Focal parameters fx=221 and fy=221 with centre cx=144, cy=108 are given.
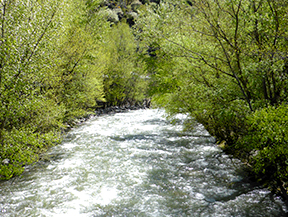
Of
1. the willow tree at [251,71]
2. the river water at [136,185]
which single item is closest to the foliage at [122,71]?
the river water at [136,185]

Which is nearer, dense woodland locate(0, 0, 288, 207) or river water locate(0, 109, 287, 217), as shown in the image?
dense woodland locate(0, 0, 288, 207)

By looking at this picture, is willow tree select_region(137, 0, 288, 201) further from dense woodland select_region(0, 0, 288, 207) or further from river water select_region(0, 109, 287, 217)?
river water select_region(0, 109, 287, 217)

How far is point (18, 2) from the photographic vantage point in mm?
8344

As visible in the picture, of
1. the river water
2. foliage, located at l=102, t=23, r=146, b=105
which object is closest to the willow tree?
the river water

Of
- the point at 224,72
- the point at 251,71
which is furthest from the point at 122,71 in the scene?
the point at 251,71

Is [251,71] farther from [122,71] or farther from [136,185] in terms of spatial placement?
[122,71]

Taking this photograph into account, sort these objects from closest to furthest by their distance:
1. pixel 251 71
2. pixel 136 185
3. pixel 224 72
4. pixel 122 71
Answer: pixel 251 71
pixel 224 72
pixel 136 185
pixel 122 71

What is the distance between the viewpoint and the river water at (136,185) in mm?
7719

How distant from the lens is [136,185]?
378 inches

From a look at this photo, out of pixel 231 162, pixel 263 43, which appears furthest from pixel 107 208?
pixel 263 43

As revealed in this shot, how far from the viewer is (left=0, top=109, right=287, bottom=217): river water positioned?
7.72 meters

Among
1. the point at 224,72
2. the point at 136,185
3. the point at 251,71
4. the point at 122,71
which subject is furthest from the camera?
the point at 122,71

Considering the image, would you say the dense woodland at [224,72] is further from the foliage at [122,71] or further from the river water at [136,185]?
the foliage at [122,71]

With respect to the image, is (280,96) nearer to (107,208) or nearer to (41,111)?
(107,208)
